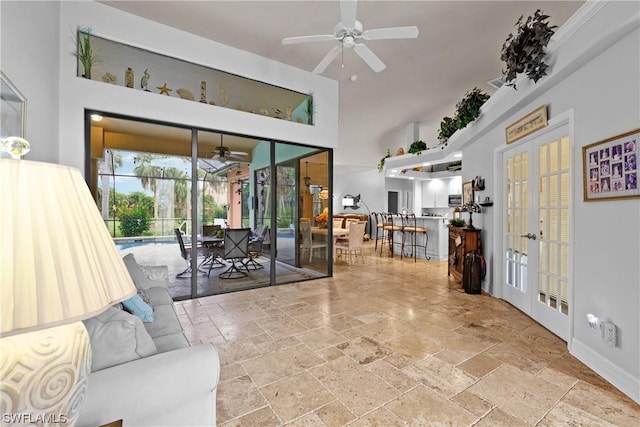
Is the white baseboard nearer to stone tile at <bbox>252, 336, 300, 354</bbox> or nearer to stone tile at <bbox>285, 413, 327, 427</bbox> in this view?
stone tile at <bbox>285, 413, 327, 427</bbox>

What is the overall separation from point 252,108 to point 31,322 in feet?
13.9

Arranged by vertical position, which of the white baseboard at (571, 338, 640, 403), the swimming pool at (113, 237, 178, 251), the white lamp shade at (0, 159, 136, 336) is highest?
the white lamp shade at (0, 159, 136, 336)

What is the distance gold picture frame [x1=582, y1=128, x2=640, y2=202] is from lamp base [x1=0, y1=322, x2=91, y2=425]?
294 cm

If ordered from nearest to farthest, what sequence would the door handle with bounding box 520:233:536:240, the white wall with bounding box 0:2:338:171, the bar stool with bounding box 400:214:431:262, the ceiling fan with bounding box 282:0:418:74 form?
the white wall with bounding box 0:2:338:171
the ceiling fan with bounding box 282:0:418:74
the door handle with bounding box 520:233:536:240
the bar stool with bounding box 400:214:431:262

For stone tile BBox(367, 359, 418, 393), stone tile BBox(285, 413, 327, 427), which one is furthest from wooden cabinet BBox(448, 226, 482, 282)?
stone tile BBox(285, 413, 327, 427)

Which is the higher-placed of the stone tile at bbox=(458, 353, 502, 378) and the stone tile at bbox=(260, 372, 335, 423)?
the stone tile at bbox=(458, 353, 502, 378)

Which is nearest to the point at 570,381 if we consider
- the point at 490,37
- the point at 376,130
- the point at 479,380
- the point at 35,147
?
the point at 479,380

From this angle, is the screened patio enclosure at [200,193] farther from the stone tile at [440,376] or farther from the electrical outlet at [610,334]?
the electrical outlet at [610,334]

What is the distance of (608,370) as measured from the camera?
208 cm

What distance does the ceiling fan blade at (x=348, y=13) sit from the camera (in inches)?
101

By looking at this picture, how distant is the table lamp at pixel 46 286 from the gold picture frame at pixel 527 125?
362 centimetres

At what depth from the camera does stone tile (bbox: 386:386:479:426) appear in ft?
5.46

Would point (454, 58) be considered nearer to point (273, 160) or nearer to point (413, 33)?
point (413, 33)

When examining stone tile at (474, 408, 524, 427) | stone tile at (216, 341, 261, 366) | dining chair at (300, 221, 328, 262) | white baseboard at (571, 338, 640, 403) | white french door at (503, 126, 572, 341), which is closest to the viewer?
stone tile at (474, 408, 524, 427)
